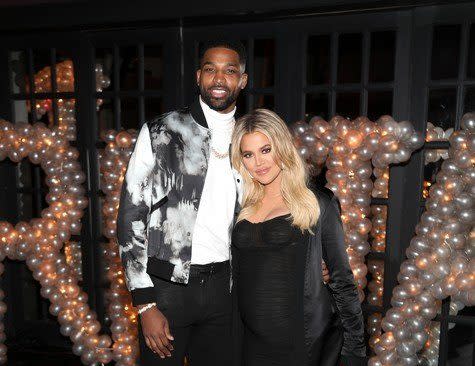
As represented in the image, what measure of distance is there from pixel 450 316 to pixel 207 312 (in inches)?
80.1

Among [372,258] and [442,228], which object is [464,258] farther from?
[372,258]

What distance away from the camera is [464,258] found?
110 inches

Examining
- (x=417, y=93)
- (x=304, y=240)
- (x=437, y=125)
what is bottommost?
(x=304, y=240)

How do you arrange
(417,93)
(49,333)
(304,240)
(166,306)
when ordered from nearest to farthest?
(304,240) → (166,306) → (417,93) → (49,333)

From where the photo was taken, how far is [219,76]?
227 centimetres

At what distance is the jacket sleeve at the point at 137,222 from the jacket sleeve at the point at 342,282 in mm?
867

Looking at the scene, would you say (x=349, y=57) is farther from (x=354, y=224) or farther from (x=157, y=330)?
(x=157, y=330)

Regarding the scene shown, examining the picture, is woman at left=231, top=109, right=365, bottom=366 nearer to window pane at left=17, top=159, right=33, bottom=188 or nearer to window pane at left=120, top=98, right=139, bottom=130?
window pane at left=17, top=159, right=33, bottom=188

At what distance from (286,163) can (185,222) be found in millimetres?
584

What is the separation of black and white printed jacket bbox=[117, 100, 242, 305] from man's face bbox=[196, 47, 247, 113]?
18 centimetres

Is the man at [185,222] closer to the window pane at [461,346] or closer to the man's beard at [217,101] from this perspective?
the man's beard at [217,101]

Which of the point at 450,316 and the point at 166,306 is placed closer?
the point at 166,306

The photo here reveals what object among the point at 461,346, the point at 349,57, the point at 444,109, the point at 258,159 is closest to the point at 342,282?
the point at 258,159

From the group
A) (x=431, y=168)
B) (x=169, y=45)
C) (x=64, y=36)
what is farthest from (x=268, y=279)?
(x=64, y=36)
